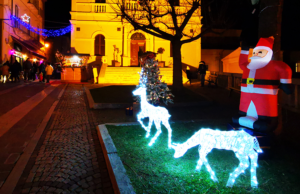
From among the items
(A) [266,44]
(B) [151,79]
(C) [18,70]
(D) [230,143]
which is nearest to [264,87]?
(A) [266,44]

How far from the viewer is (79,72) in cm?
2444

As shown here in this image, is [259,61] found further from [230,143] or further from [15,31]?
[15,31]

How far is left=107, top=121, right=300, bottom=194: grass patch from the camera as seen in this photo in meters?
3.44

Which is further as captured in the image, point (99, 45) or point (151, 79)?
point (99, 45)

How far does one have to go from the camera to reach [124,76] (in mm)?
24922

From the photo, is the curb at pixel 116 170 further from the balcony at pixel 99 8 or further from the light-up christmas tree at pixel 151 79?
the balcony at pixel 99 8

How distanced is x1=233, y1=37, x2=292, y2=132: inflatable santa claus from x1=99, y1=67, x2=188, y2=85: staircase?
19.3 meters

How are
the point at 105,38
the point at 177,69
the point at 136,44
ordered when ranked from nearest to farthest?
the point at 177,69 → the point at 105,38 → the point at 136,44

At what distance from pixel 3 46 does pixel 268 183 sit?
24.8m

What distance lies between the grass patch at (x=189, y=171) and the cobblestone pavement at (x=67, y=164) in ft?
1.62

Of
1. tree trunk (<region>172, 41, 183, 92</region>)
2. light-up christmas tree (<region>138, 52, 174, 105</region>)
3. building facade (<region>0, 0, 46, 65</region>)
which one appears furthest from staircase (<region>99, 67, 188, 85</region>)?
light-up christmas tree (<region>138, 52, 174, 105</region>)

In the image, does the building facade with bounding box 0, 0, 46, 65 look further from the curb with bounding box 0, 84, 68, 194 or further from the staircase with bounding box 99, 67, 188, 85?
the curb with bounding box 0, 84, 68, 194

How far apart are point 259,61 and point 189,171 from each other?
2217mm

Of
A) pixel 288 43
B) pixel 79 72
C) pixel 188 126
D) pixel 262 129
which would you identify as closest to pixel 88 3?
pixel 79 72
